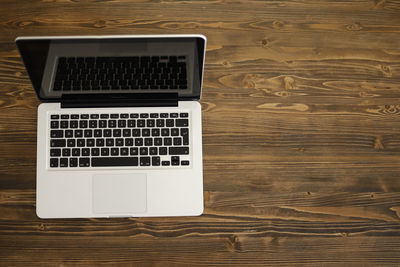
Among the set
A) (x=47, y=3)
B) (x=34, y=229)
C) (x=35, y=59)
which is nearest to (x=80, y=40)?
(x=35, y=59)

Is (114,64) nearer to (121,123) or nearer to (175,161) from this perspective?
(121,123)

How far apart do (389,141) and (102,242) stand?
878 mm

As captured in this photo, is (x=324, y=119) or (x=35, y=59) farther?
(x=324, y=119)

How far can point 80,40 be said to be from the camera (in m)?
0.80

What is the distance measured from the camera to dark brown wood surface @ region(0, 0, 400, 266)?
3.30 ft

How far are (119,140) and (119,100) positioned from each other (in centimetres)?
11

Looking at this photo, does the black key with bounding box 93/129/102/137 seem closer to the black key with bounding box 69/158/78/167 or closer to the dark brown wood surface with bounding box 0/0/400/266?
the black key with bounding box 69/158/78/167

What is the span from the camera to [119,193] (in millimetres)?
976

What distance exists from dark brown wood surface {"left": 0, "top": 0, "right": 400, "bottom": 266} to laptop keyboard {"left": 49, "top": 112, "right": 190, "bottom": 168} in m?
0.09

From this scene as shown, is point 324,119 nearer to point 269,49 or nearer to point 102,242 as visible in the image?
point 269,49

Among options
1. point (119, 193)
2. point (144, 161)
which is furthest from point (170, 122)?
point (119, 193)

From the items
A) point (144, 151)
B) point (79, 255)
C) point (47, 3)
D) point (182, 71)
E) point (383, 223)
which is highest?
point (47, 3)

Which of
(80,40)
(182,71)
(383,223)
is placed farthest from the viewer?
(383,223)

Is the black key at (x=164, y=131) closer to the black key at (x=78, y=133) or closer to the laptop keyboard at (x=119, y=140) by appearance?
the laptop keyboard at (x=119, y=140)
